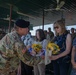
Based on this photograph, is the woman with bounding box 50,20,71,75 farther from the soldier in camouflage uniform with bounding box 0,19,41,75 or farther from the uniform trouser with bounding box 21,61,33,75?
the uniform trouser with bounding box 21,61,33,75

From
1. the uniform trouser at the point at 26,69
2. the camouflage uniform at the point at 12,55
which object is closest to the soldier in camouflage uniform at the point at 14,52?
the camouflage uniform at the point at 12,55

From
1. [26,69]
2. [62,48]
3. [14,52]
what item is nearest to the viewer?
[14,52]

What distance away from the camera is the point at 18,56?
2.96 m

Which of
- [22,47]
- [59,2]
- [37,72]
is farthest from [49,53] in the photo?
[59,2]

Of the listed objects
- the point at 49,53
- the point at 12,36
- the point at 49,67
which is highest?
the point at 12,36

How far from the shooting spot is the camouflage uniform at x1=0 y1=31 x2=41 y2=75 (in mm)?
2899

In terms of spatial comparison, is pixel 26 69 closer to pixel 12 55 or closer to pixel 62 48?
pixel 62 48

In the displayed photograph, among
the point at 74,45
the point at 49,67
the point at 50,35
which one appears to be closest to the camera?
the point at 74,45

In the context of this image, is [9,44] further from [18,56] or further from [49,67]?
[49,67]

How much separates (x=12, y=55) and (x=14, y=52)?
0.07 meters

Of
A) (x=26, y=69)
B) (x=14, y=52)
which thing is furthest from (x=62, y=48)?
(x=26, y=69)

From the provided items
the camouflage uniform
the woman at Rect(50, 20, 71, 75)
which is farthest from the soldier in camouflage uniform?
the woman at Rect(50, 20, 71, 75)

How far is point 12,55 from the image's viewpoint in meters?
2.97

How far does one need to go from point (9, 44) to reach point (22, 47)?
0.20 meters
